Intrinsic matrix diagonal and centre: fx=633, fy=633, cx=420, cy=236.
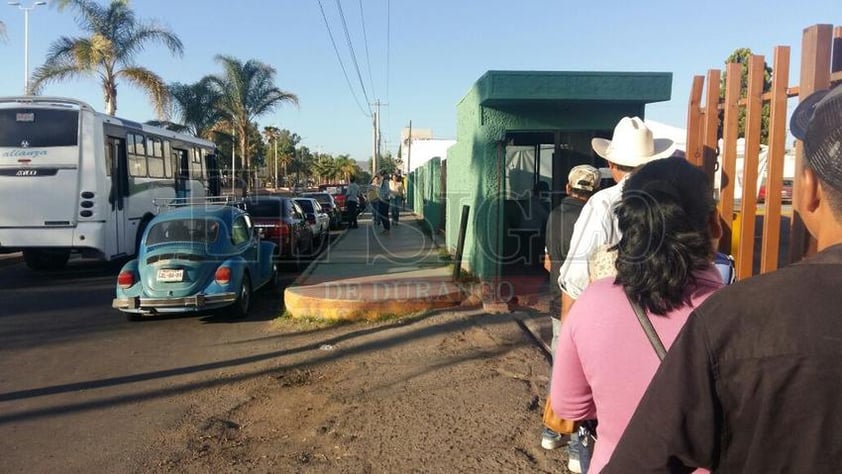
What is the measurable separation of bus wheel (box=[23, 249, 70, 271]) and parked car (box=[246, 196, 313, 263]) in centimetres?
420

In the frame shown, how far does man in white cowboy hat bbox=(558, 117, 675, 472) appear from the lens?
10.6 feet

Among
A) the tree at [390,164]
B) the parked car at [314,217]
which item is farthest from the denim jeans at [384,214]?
the tree at [390,164]

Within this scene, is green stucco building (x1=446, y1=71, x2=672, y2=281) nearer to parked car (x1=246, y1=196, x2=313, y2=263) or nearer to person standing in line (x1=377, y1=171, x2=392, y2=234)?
parked car (x1=246, y1=196, x2=313, y2=263)

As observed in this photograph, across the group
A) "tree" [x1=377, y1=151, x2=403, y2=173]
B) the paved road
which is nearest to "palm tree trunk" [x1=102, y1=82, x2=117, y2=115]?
the paved road

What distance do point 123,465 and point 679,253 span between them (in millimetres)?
4075

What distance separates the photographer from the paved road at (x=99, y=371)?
15.6ft

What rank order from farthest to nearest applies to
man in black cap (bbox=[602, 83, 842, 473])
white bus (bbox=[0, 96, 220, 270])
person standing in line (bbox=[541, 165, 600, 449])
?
1. white bus (bbox=[0, 96, 220, 270])
2. person standing in line (bbox=[541, 165, 600, 449])
3. man in black cap (bbox=[602, 83, 842, 473])

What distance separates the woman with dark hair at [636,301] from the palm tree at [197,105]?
3201cm

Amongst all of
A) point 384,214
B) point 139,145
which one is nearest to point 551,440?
point 139,145

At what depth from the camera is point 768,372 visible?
1249 millimetres

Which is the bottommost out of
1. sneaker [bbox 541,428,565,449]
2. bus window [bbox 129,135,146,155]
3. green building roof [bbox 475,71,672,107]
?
sneaker [bbox 541,428,565,449]

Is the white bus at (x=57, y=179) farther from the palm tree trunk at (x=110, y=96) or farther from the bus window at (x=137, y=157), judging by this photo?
the palm tree trunk at (x=110, y=96)

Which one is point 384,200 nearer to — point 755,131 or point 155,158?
point 155,158

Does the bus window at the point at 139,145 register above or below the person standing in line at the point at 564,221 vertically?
above
